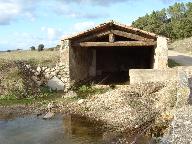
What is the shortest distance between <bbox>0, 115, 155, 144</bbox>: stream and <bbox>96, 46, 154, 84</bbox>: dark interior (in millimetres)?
14502

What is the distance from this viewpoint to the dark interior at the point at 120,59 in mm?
35969

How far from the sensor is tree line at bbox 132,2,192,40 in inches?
2709

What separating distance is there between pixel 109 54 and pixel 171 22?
39982mm

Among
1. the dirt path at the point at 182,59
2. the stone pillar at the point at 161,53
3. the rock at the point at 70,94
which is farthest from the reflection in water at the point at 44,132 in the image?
the dirt path at the point at 182,59

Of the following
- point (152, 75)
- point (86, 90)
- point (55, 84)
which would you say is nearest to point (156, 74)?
point (152, 75)

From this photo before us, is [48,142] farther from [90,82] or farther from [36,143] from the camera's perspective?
[90,82]

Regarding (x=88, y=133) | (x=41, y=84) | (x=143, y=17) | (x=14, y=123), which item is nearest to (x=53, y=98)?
(x=41, y=84)

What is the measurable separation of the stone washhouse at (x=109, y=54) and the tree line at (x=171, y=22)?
33493 millimetres

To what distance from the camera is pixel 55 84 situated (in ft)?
94.8

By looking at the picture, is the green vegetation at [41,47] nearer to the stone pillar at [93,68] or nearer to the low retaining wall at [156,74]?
the stone pillar at [93,68]

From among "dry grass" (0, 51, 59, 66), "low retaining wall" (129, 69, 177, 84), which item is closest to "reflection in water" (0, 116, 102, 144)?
"low retaining wall" (129, 69, 177, 84)

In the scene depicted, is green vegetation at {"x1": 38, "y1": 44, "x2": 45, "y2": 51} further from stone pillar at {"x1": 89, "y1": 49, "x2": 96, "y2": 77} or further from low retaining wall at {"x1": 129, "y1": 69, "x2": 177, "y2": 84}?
low retaining wall at {"x1": 129, "y1": 69, "x2": 177, "y2": 84}

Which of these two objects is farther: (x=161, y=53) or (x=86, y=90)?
(x=86, y=90)

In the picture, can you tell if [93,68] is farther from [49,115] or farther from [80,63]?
[49,115]
